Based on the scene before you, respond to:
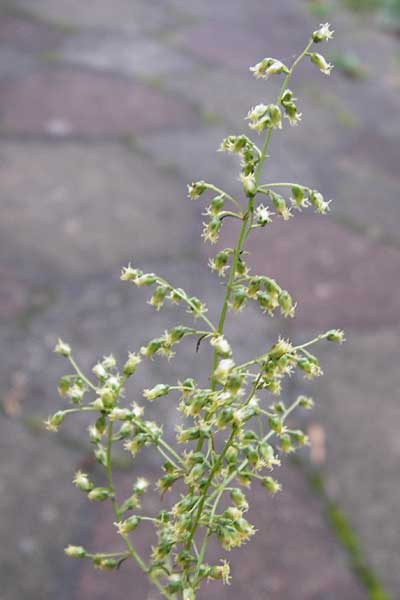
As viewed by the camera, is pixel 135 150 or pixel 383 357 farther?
pixel 135 150

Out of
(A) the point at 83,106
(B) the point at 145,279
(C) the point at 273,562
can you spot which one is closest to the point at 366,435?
(C) the point at 273,562

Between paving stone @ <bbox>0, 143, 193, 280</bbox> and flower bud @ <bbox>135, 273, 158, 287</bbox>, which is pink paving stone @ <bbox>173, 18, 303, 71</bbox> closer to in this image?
paving stone @ <bbox>0, 143, 193, 280</bbox>

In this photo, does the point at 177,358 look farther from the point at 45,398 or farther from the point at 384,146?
the point at 384,146

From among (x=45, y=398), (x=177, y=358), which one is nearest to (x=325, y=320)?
(x=177, y=358)

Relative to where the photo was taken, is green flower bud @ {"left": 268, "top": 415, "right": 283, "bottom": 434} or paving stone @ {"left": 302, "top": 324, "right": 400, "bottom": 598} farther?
paving stone @ {"left": 302, "top": 324, "right": 400, "bottom": 598}

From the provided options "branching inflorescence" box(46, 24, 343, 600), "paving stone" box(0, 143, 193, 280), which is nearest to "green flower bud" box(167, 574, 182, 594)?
"branching inflorescence" box(46, 24, 343, 600)
